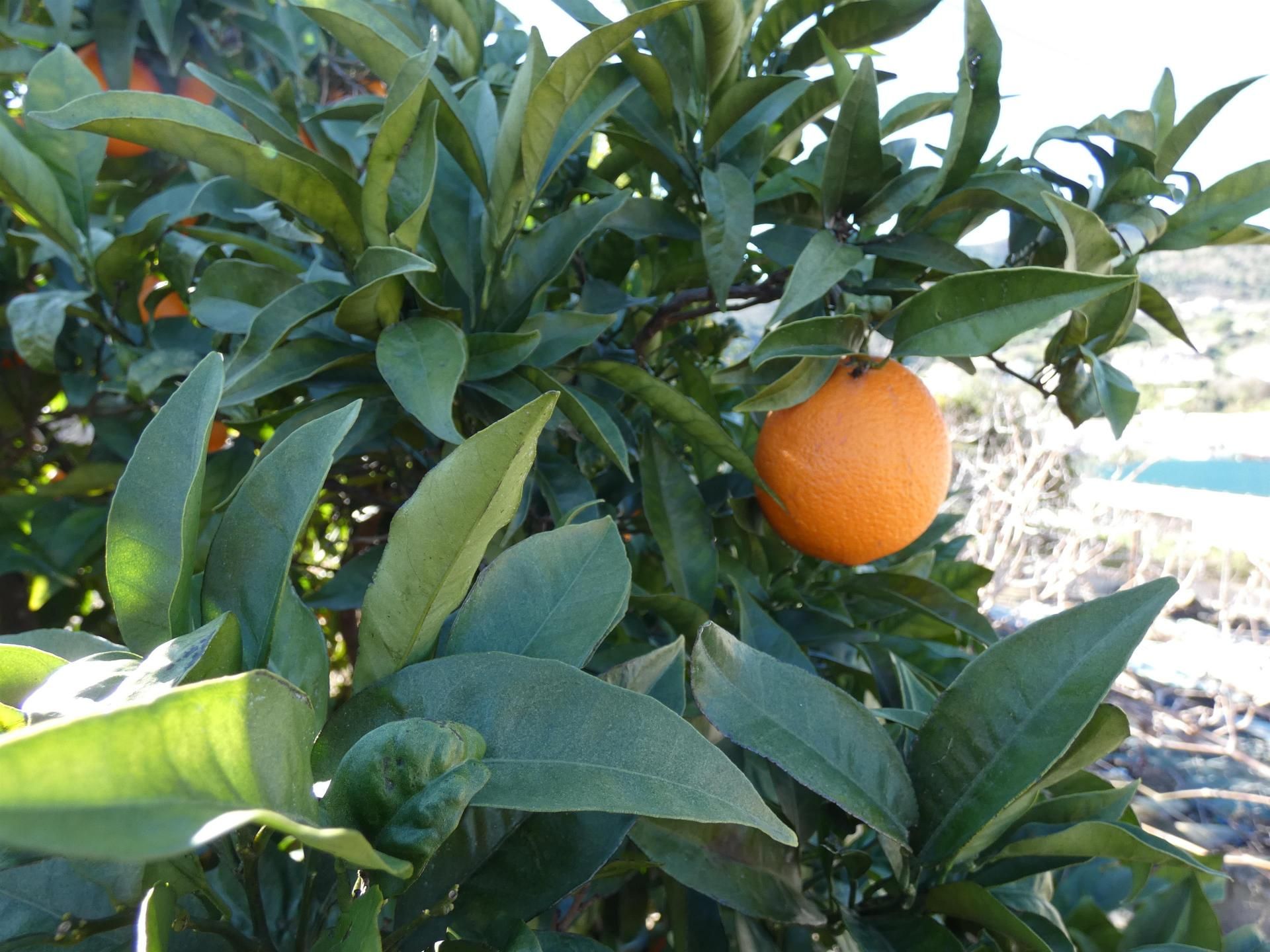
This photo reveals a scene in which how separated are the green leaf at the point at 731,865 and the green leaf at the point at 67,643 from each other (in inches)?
11.8

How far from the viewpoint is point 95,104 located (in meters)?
0.49

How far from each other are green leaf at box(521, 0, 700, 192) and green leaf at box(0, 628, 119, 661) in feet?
1.30

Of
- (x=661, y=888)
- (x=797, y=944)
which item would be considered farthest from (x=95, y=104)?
(x=661, y=888)

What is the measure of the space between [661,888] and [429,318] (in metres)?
0.67

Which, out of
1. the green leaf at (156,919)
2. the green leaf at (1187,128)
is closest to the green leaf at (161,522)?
the green leaf at (156,919)

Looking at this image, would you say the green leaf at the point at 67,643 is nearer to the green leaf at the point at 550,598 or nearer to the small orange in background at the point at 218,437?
the green leaf at the point at 550,598

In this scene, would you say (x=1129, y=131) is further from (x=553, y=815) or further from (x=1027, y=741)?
(x=553, y=815)

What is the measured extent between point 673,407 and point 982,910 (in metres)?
0.39

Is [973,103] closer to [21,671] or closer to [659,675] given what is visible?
[659,675]

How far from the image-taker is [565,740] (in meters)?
0.32

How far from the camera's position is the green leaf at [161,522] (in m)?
0.37

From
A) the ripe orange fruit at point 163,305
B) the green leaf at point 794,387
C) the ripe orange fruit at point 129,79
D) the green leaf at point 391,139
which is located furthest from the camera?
the ripe orange fruit at point 129,79

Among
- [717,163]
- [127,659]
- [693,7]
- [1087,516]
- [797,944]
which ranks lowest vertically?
[1087,516]

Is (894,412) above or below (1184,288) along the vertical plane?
above
